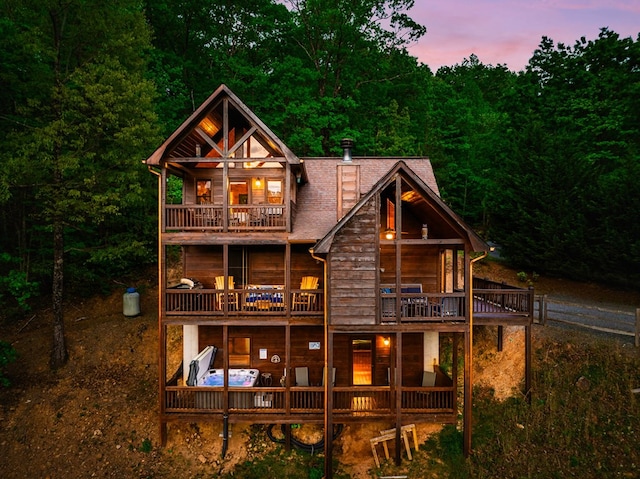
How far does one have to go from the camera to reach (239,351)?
1469cm

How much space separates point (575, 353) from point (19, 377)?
74.3ft

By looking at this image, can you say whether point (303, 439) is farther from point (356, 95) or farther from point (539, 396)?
point (356, 95)

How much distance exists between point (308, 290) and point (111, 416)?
9.11 metres

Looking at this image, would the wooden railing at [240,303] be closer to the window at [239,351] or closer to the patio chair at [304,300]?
the patio chair at [304,300]

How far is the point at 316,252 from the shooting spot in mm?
11172

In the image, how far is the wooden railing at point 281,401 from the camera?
39.6 ft

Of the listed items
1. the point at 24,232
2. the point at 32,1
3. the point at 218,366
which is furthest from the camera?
the point at 24,232

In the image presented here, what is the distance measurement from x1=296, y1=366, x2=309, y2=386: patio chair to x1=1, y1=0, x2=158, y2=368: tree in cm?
994

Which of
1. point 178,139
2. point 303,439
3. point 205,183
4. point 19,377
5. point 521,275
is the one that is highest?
point 178,139

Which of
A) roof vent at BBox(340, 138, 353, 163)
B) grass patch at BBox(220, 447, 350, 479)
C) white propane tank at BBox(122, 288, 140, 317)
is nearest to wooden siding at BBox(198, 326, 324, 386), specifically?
grass patch at BBox(220, 447, 350, 479)

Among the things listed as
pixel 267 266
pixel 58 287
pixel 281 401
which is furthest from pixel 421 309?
pixel 58 287

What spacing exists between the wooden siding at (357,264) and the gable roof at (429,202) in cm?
33

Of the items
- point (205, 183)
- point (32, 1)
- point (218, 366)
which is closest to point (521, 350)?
point (218, 366)

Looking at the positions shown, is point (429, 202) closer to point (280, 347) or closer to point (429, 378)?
point (429, 378)
